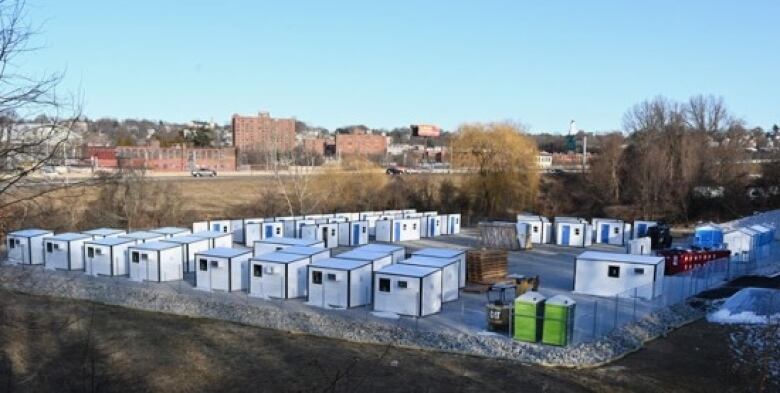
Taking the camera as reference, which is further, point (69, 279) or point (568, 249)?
point (568, 249)

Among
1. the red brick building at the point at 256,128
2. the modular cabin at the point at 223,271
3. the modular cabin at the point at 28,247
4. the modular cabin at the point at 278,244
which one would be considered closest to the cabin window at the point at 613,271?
the modular cabin at the point at 278,244

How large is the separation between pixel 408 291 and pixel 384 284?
903 mm

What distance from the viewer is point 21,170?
6.10 meters

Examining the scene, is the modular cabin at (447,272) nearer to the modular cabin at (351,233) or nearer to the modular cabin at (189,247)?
the modular cabin at (189,247)

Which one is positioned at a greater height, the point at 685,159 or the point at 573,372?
the point at 685,159

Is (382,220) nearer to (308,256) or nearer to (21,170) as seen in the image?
(308,256)

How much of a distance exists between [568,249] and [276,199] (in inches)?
1113

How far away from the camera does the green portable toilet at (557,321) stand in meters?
17.9

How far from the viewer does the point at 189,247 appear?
1115 inches

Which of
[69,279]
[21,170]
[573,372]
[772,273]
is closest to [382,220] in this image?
[69,279]

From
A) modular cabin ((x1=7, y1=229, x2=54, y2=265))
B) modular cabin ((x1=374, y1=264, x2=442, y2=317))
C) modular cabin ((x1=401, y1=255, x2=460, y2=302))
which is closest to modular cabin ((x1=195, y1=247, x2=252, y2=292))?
modular cabin ((x1=374, y1=264, x2=442, y2=317))

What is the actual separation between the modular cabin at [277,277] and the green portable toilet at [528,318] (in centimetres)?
866

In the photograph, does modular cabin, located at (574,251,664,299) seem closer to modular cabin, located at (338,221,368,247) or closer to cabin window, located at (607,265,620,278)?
A: cabin window, located at (607,265,620,278)

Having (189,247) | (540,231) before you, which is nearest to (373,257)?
(189,247)
